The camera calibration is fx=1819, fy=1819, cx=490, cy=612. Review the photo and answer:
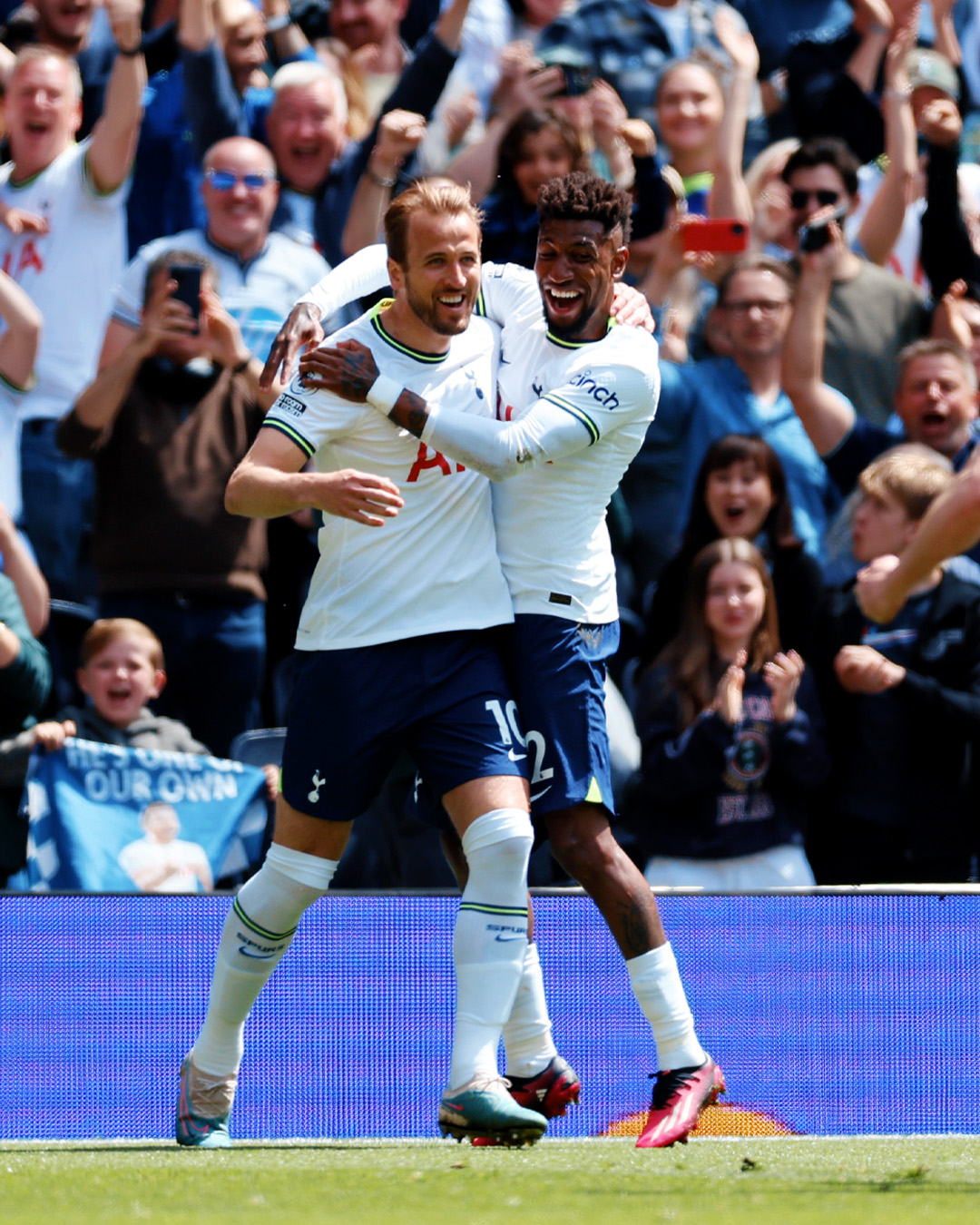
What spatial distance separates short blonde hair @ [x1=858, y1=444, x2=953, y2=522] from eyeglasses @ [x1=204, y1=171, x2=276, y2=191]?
2.97 m

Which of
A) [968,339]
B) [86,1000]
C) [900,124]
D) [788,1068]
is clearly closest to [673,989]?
[788,1068]

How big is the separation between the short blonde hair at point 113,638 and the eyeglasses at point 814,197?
12.8 feet

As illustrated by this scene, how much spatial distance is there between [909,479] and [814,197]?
6.49 feet

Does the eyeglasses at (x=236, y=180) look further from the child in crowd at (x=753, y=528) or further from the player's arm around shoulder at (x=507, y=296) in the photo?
the player's arm around shoulder at (x=507, y=296)

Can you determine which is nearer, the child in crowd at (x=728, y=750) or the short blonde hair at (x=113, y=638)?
the child in crowd at (x=728, y=750)

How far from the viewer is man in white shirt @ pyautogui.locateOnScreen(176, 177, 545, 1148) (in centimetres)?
453

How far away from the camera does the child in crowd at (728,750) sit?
22.6ft

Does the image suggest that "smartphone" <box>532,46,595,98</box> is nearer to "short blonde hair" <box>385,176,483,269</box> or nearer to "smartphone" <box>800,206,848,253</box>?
"smartphone" <box>800,206,848,253</box>

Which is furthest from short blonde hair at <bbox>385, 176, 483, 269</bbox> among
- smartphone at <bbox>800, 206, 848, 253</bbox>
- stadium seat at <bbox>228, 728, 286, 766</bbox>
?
smartphone at <bbox>800, 206, 848, 253</bbox>

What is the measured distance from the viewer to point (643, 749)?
695 cm

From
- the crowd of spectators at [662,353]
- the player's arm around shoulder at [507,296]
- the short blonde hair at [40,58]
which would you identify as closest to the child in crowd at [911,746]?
the crowd of spectators at [662,353]

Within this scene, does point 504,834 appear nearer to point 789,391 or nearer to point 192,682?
point 192,682

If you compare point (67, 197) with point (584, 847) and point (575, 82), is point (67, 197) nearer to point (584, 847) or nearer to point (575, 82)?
point (575, 82)

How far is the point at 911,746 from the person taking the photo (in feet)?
23.5
